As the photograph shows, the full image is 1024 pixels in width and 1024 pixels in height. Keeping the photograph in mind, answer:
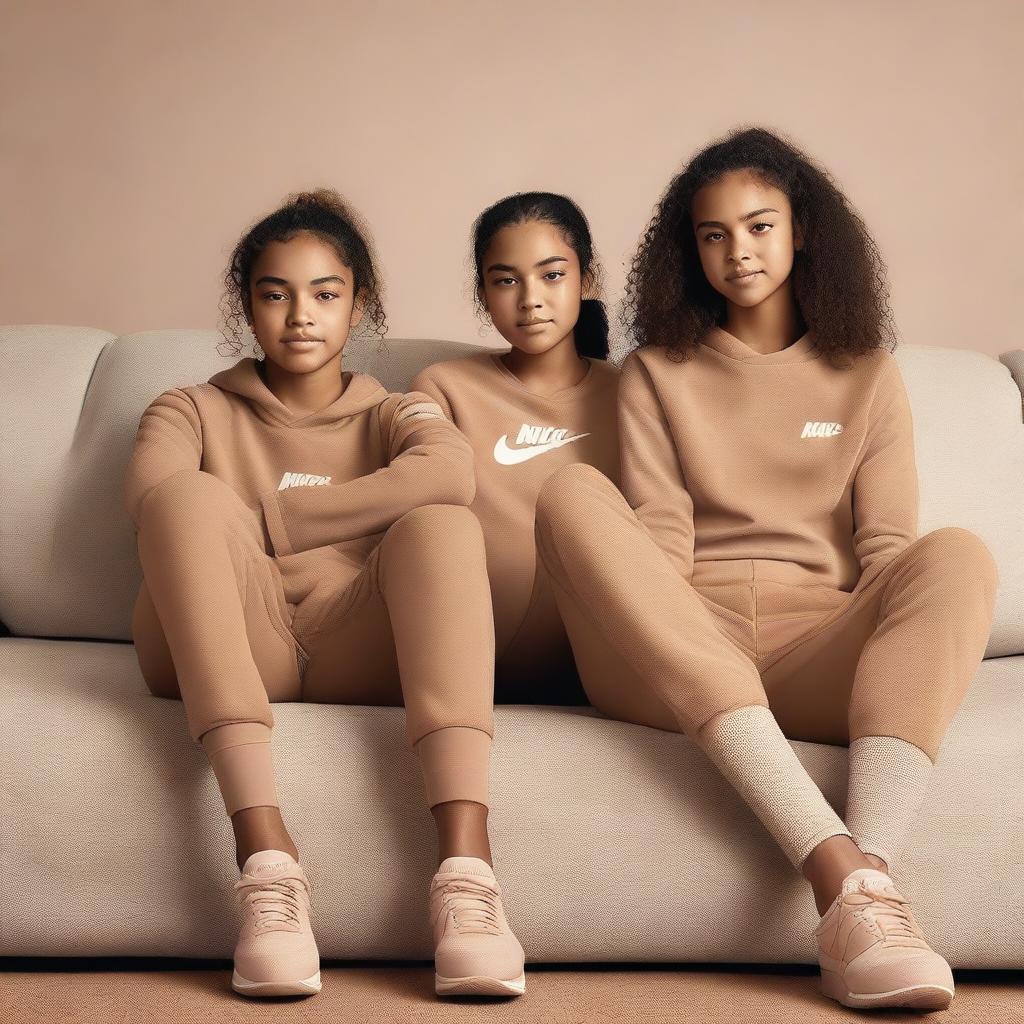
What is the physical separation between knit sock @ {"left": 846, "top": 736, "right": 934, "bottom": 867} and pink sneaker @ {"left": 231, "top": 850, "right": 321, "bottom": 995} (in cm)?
50

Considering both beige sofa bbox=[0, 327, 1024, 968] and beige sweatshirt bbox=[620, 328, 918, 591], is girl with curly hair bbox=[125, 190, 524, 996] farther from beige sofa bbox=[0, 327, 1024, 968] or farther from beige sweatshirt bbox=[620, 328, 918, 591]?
beige sweatshirt bbox=[620, 328, 918, 591]

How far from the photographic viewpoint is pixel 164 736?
123 centimetres

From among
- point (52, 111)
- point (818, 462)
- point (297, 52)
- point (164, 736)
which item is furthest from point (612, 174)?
point (164, 736)

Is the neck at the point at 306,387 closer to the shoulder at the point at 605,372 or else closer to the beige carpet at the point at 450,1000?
the shoulder at the point at 605,372

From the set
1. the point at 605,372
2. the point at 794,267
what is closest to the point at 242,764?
the point at 605,372

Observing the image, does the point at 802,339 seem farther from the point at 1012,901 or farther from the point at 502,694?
the point at 1012,901

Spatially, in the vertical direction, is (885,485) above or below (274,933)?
above

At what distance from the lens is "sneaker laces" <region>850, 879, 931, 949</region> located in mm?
1019

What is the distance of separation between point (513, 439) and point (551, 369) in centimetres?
13

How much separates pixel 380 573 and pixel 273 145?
1.81m

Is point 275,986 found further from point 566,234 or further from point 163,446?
point 566,234

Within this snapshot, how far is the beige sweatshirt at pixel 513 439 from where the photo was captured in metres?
1.61

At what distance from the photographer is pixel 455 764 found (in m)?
1.13

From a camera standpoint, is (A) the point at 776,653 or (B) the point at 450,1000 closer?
(B) the point at 450,1000
